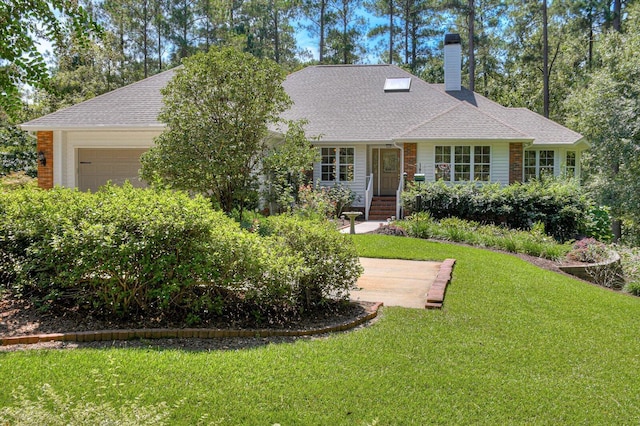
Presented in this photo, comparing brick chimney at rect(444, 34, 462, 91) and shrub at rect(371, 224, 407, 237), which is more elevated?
brick chimney at rect(444, 34, 462, 91)

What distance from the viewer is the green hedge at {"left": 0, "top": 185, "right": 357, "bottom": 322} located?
202 inches

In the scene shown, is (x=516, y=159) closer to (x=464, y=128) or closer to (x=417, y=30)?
(x=464, y=128)

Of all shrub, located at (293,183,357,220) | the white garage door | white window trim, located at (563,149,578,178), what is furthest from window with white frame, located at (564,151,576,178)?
the white garage door

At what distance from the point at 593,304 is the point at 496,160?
10662mm

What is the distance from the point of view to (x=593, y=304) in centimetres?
705

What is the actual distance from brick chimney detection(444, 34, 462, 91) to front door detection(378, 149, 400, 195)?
14.8 feet

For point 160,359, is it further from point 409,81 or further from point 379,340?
point 409,81

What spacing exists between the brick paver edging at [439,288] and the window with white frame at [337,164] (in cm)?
1038

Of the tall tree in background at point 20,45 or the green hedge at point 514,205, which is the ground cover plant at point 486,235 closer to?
the green hedge at point 514,205

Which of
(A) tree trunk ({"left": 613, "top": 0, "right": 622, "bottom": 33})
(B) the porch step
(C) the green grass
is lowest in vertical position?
(C) the green grass

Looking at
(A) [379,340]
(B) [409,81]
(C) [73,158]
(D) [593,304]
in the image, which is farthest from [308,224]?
(B) [409,81]

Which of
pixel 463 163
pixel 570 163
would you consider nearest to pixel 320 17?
pixel 570 163

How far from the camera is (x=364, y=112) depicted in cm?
2044

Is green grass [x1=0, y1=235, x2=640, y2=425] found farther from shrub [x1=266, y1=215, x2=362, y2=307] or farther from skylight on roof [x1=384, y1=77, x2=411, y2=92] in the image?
skylight on roof [x1=384, y1=77, x2=411, y2=92]
